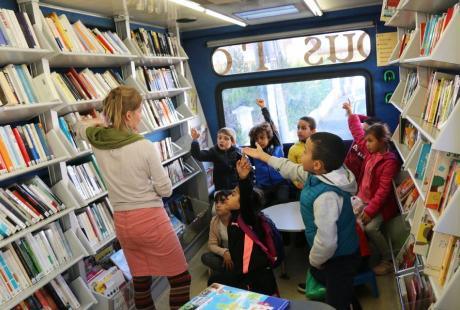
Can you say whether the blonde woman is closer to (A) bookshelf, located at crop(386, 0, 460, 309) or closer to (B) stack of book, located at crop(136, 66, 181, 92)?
(A) bookshelf, located at crop(386, 0, 460, 309)

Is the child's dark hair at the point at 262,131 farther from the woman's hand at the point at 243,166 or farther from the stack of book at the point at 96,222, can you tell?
the woman's hand at the point at 243,166

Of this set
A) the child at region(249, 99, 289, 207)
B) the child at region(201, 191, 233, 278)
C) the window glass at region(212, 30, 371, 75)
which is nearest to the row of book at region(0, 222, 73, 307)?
the child at region(201, 191, 233, 278)

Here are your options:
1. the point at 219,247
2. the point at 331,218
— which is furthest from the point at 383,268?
the point at 331,218

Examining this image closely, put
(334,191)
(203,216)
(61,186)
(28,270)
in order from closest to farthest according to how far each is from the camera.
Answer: (334,191) < (28,270) < (61,186) < (203,216)

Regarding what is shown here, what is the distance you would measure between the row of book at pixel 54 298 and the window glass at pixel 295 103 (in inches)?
130

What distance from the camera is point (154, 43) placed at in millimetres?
4238

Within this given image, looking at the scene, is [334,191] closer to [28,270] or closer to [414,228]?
[414,228]

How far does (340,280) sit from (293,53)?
3.51 metres

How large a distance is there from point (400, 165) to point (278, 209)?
1.15 metres

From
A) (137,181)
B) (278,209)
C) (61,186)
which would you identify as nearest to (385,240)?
(278,209)

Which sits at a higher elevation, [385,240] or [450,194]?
[450,194]

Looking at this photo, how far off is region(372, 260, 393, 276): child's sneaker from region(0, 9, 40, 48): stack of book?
307 cm

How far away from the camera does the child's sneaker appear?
3512 millimetres

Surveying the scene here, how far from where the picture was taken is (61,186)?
109 inches
